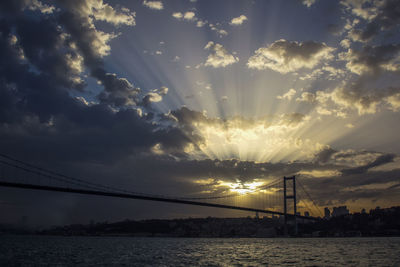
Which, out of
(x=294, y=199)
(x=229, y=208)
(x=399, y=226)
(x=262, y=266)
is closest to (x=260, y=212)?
(x=229, y=208)

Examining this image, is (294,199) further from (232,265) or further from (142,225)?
(142,225)

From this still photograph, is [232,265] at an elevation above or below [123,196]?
below

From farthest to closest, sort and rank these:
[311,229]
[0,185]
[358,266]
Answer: [311,229]
[0,185]
[358,266]

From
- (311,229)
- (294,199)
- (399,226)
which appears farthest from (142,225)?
(399,226)

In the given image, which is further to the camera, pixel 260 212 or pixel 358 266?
pixel 260 212

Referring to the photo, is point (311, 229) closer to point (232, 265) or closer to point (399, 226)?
point (399, 226)

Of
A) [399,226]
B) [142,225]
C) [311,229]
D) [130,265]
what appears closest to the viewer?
[130,265]

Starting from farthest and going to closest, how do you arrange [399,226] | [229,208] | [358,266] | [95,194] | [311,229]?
1. [399,226]
2. [311,229]
3. [229,208]
4. [95,194]
5. [358,266]

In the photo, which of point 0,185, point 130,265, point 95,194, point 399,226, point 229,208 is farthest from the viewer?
point 399,226

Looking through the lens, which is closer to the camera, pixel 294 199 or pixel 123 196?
pixel 123 196
